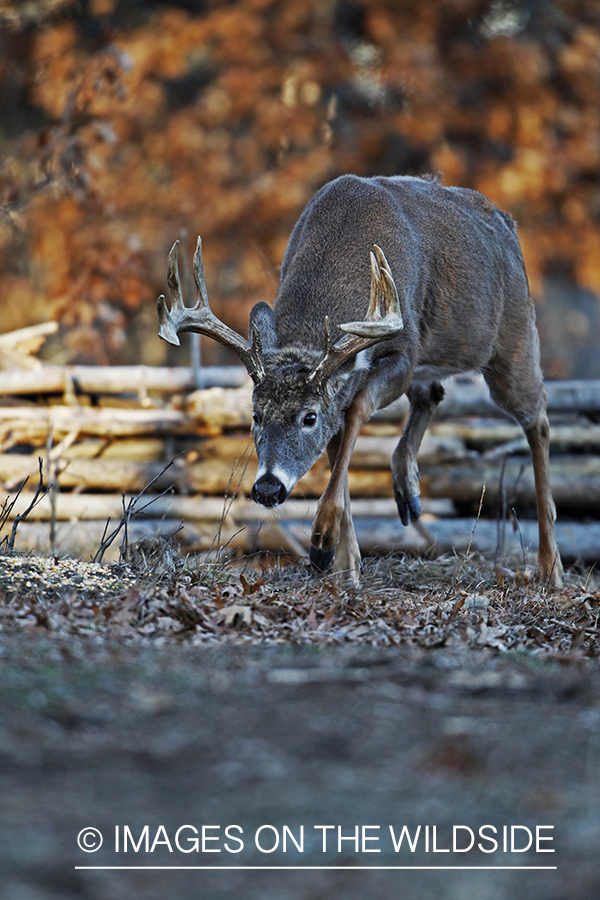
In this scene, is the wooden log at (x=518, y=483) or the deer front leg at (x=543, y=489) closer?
the deer front leg at (x=543, y=489)

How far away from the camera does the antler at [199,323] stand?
207 inches

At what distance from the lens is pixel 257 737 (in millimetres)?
2219

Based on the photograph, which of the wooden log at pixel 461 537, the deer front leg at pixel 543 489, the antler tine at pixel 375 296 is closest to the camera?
the antler tine at pixel 375 296

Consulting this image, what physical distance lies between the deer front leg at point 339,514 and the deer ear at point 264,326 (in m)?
0.54

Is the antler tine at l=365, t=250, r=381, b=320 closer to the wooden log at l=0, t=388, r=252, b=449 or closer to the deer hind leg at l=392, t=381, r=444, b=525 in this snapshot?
the deer hind leg at l=392, t=381, r=444, b=525

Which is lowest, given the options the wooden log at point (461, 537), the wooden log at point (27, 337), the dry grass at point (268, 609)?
the dry grass at point (268, 609)

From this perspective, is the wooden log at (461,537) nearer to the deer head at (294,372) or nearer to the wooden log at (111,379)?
the wooden log at (111,379)

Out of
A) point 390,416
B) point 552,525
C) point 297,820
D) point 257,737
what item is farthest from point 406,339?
point 297,820

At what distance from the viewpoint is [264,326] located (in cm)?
538

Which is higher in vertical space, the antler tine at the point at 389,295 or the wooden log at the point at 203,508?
the antler tine at the point at 389,295

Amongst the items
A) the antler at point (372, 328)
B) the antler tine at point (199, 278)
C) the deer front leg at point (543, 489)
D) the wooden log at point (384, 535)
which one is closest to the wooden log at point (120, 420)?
the wooden log at point (384, 535)

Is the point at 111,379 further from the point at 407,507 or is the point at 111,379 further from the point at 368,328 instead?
the point at 368,328

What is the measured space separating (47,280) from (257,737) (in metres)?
13.3

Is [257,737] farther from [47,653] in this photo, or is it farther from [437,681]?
[47,653]
